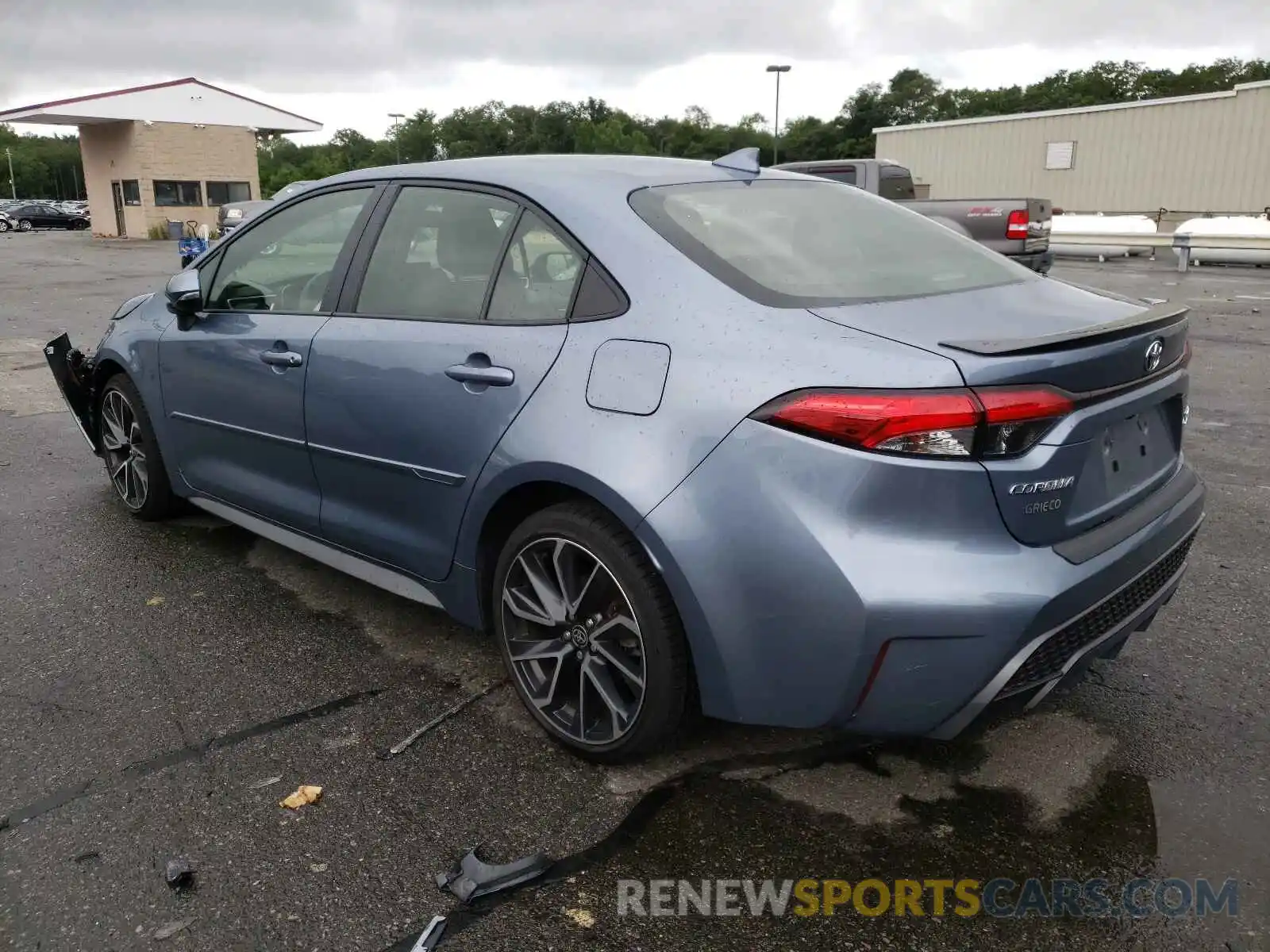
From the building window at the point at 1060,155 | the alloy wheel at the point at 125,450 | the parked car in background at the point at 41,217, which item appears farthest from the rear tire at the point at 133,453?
the parked car in background at the point at 41,217

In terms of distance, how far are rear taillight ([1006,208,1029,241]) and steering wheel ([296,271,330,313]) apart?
36.3ft

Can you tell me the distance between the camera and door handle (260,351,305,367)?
358 centimetres

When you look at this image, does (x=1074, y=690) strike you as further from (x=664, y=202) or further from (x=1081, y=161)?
(x=1081, y=161)

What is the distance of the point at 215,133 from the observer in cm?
4066

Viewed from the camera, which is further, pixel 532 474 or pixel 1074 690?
pixel 1074 690

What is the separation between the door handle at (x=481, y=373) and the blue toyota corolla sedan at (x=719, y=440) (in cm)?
1

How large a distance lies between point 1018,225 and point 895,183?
2.28 m

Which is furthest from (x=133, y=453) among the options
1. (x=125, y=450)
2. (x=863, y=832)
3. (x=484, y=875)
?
(x=863, y=832)

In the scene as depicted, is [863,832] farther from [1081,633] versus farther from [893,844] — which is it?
[1081,633]

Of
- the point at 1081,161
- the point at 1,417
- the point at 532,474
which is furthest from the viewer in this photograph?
the point at 1081,161

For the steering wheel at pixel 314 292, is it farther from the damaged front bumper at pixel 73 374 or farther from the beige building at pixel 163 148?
the beige building at pixel 163 148

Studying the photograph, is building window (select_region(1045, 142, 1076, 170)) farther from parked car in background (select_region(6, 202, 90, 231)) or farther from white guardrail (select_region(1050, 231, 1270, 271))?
parked car in background (select_region(6, 202, 90, 231))

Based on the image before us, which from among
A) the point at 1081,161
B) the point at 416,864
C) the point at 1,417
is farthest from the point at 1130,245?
the point at 416,864

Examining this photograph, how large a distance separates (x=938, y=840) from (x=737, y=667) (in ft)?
2.18
